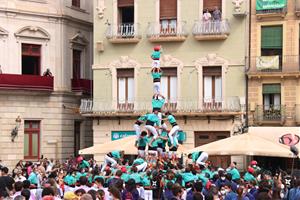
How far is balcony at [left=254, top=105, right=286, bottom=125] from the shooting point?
1303 inches

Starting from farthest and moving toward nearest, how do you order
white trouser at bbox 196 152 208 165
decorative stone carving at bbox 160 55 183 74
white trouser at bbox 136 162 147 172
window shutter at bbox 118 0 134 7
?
window shutter at bbox 118 0 134 7
decorative stone carving at bbox 160 55 183 74
white trouser at bbox 196 152 208 165
white trouser at bbox 136 162 147 172

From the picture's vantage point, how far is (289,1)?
110ft

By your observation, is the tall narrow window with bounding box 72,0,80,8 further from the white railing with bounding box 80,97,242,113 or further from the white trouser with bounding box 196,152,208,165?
the white trouser with bounding box 196,152,208,165

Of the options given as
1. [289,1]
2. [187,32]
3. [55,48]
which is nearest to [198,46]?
[187,32]

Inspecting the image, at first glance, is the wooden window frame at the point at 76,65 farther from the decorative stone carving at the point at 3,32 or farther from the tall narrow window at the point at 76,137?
the decorative stone carving at the point at 3,32

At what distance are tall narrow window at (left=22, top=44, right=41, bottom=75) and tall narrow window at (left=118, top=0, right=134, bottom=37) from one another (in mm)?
4936

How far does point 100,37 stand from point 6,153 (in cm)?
825

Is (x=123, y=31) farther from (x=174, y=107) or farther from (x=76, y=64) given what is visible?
(x=174, y=107)

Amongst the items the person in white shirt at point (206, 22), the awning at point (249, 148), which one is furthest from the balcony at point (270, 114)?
the awning at point (249, 148)

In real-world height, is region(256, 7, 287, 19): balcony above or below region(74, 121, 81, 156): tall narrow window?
above

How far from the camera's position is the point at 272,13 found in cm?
3366

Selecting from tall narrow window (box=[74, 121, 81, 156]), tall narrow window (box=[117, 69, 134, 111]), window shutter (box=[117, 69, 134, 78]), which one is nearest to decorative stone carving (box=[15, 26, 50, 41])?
window shutter (box=[117, 69, 134, 78])

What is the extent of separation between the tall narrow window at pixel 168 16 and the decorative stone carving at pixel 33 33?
6.76 metres

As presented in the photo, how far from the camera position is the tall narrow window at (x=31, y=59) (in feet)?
122
